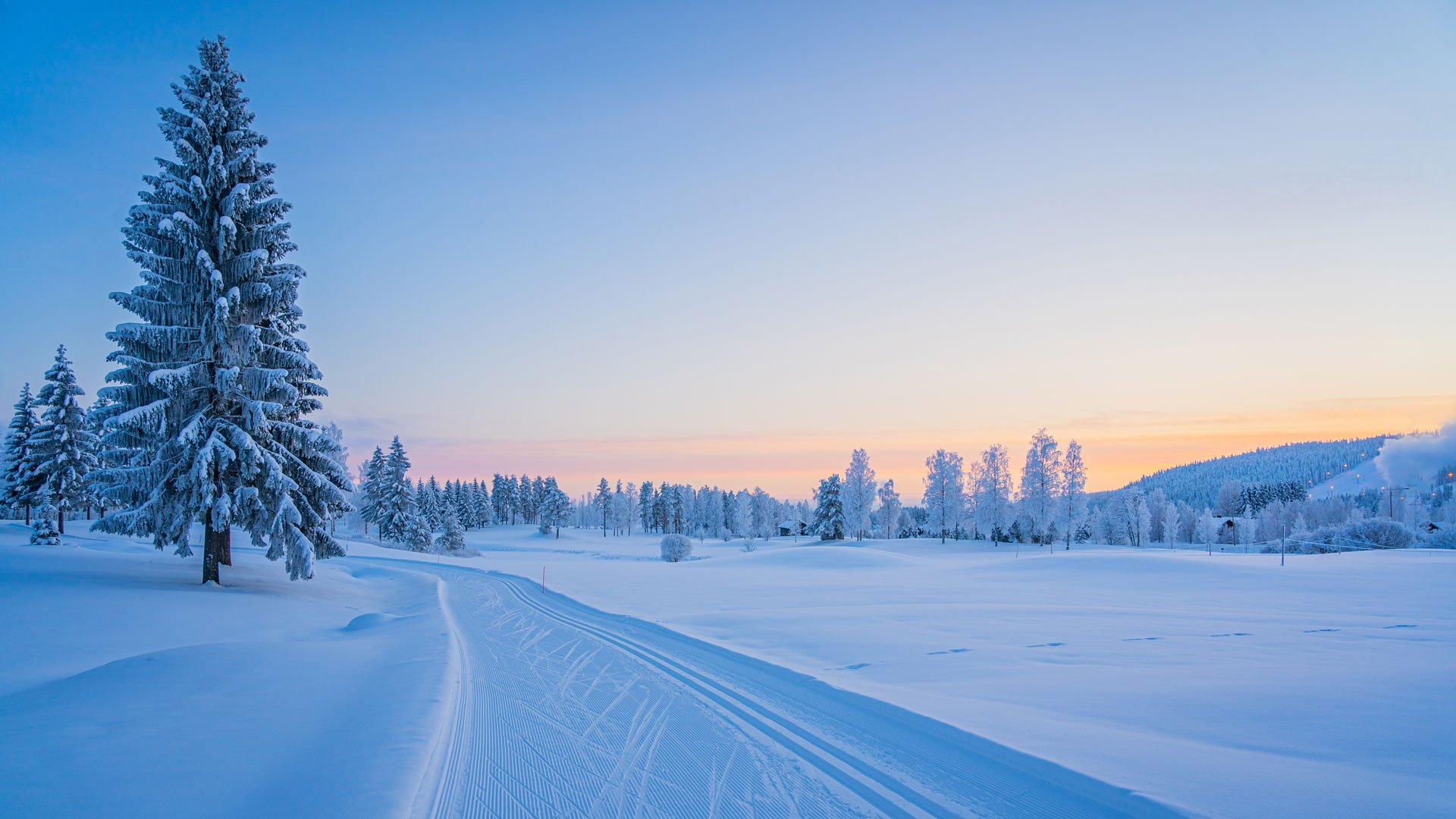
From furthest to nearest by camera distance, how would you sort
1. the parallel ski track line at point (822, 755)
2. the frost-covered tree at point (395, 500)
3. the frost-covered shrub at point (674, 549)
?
the frost-covered tree at point (395, 500) < the frost-covered shrub at point (674, 549) < the parallel ski track line at point (822, 755)

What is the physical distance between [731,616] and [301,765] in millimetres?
11440

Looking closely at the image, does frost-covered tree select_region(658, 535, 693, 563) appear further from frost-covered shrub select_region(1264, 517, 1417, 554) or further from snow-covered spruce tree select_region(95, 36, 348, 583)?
frost-covered shrub select_region(1264, 517, 1417, 554)

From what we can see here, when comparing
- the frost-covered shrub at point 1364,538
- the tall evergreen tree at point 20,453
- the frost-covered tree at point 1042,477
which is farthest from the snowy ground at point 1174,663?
the tall evergreen tree at point 20,453

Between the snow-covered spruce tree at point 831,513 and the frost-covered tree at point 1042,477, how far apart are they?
2011cm

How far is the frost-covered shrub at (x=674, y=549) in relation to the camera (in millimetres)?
51344

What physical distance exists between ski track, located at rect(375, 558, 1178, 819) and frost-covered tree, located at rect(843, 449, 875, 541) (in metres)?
62.6

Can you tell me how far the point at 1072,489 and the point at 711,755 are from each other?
59.3 metres

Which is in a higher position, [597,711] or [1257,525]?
[597,711]

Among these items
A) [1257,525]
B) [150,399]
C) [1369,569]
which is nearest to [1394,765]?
[150,399]

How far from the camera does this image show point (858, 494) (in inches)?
2840

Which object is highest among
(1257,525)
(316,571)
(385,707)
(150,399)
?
(150,399)

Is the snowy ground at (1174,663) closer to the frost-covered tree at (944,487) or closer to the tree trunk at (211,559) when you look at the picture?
the tree trunk at (211,559)

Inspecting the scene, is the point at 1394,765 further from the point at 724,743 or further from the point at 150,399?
the point at 150,399

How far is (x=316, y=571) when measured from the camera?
29.6m
